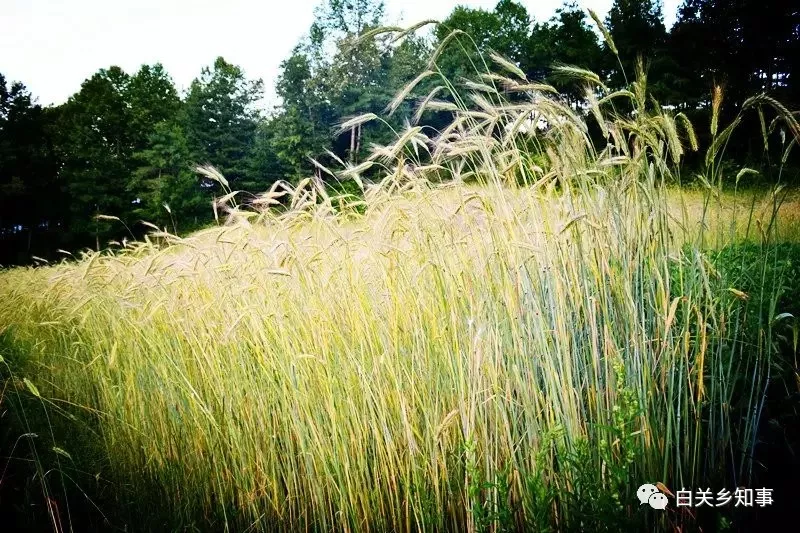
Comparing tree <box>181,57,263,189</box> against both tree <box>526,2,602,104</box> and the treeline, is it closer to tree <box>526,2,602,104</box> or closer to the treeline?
the treeline

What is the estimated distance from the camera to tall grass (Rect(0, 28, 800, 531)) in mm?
1453


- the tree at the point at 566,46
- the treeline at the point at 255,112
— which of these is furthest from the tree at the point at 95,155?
the tree at the point at 566,46

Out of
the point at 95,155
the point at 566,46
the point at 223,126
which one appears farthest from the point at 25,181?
the point at 566,46

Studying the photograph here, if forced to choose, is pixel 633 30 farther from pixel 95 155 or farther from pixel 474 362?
pixel 95 155

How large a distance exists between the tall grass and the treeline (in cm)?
2094

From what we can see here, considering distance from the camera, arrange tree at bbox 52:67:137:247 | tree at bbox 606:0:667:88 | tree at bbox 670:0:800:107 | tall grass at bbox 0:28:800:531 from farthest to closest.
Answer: tree at bbox 52:67:137:247, tree at bbox 606:0:667:88, tree at bbox 670:0:800:107, tall grass at bbox 0:28:800:531

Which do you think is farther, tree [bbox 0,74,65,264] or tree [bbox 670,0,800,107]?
tree [bbox 0,74,65,264]

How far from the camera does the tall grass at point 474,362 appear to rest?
1453 mm

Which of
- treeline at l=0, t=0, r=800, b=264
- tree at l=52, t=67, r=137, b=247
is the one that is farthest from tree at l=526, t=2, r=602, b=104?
tree at l=52, t=67, r=137, b=247

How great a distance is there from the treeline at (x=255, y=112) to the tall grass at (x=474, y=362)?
68.7 feet

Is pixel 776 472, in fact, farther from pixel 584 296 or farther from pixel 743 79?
pixel 743 79

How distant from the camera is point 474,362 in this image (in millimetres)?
1530

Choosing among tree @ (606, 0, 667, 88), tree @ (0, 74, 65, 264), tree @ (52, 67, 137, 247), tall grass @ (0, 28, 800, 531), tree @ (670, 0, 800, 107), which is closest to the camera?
tall grass @ (0, 28, 800, 531)

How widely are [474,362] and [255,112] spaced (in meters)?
38.3
